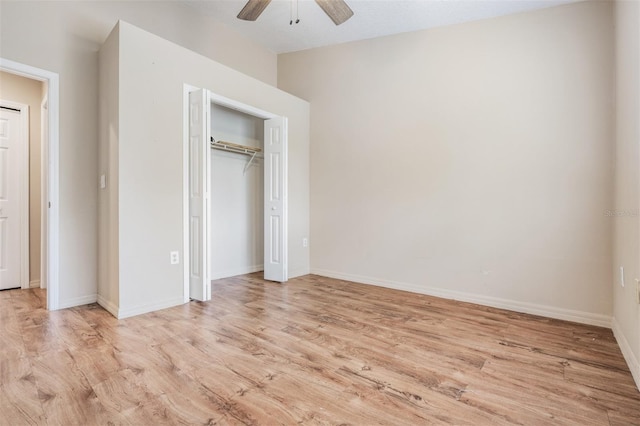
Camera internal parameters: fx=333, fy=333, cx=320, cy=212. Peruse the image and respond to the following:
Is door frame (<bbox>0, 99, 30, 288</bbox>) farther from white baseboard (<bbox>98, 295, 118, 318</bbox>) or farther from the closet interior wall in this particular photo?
the closet interior wall

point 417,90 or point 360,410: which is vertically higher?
point 417,90

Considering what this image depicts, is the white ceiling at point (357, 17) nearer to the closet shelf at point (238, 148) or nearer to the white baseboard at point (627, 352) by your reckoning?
the closet shelf at point (238, 148)

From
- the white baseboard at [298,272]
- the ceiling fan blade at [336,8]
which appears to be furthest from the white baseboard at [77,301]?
the ceiling fan blade at [336,8]

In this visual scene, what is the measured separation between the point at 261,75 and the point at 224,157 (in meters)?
1.36

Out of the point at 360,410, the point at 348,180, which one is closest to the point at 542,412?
the point at 360,410

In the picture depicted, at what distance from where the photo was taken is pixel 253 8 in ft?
9.09

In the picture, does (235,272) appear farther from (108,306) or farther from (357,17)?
(357,17)

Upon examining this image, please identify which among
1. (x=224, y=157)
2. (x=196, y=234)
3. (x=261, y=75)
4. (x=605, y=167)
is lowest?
(x=196, y=234)

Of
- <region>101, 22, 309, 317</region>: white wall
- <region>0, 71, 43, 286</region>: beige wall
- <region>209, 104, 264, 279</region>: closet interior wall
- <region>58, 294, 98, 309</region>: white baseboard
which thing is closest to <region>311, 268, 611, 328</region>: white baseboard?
<region>209, 104, 264, 279</region>: closet interior wall

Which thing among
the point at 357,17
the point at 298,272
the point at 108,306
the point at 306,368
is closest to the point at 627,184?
the point at 306,368

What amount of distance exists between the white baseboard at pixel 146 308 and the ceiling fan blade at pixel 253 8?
264 cm

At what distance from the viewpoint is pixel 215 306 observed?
3135mm

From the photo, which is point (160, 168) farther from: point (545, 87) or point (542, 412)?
point (545, 87)

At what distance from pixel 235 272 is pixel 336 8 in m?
3.30
